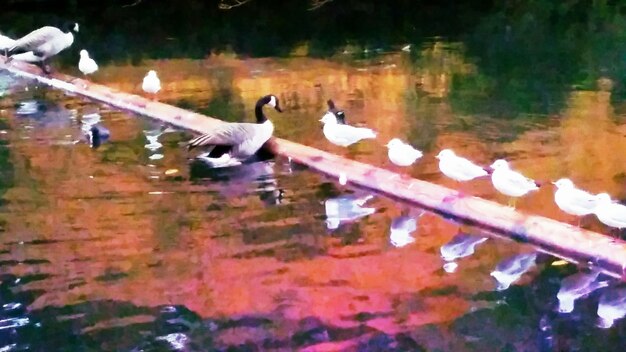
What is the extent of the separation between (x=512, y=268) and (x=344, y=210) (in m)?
0.91

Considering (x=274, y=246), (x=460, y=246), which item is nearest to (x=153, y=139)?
(x=274, y=246)

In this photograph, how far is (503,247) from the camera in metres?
3.43

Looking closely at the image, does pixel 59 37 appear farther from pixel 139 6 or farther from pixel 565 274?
pixel 139 6

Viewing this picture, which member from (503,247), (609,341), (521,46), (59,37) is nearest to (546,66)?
(521,46)

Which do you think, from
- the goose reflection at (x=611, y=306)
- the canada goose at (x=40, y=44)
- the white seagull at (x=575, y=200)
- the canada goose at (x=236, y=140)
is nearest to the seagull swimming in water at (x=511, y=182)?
the white seagull at (x=575, y=200)

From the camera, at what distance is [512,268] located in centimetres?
325

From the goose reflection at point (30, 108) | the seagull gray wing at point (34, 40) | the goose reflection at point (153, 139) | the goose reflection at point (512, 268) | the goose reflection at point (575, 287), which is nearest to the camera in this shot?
the goose reflection at point (575, 287)

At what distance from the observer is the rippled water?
2.86 meters

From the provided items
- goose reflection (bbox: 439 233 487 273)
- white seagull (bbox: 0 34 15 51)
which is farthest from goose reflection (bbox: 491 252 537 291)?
white seagull (bbox: 0 34 15 51)

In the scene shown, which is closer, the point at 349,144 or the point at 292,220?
the point at 292,220

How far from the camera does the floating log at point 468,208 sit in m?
3.18

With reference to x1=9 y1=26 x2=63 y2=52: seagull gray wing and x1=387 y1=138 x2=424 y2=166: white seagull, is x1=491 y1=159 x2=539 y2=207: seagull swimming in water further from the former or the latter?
x1=9 y1=26 x2=63 y2=52: seagull gray wing

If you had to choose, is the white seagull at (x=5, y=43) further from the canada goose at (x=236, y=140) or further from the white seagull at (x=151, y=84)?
the canada goose at (x=236, y=140)

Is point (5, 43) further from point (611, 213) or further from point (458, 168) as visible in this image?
point (611, 213)
